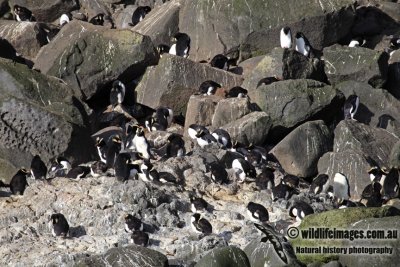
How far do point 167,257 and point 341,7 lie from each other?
13.1m

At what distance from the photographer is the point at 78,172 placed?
2705cm

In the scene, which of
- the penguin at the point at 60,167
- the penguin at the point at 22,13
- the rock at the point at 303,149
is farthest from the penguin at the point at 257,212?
the penguin at the point at 22,13

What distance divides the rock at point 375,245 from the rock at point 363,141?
7.11 m

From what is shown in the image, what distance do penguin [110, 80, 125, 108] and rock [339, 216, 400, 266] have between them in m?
10.6

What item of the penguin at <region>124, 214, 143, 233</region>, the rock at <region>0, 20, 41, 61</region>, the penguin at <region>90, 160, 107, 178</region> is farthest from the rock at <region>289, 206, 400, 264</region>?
the rock at <region>0, 20, 41, 61</region>

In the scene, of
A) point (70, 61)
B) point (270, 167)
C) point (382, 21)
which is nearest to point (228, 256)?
point (270, 167)

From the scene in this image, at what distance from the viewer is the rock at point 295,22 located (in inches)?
1357

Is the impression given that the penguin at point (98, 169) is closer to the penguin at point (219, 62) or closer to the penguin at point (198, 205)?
the penguin at point (198, 205)

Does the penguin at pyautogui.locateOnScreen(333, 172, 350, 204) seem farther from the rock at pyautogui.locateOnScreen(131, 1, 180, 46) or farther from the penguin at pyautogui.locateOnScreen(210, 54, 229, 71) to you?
the rock at pyautogui.locateOnScreen(131, 1, 180, 46)

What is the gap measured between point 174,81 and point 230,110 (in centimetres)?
182

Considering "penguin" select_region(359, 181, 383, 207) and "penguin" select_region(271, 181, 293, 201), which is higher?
"penguin" select_region(271, 181, 293, 201)

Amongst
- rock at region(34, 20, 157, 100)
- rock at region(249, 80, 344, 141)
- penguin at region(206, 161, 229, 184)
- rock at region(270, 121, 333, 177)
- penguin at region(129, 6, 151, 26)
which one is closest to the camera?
penguin at region(206, 161, 229, 184)

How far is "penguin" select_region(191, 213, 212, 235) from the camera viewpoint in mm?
24562

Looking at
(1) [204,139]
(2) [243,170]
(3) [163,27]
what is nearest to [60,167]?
(1) [204,139]
